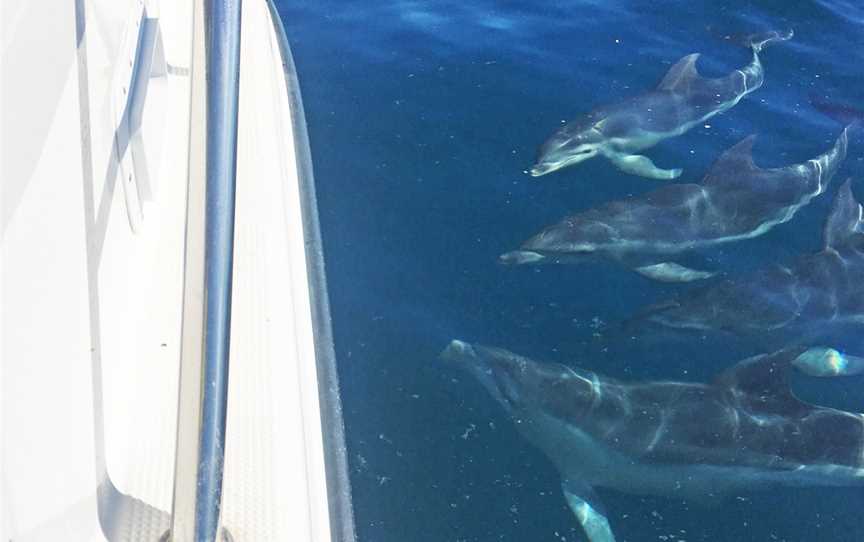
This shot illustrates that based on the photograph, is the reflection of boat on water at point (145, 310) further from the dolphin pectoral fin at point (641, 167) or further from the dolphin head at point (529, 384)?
the dolphin pectoral fin at point (641, 167)

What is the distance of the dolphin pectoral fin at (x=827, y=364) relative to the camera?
17.1 ft

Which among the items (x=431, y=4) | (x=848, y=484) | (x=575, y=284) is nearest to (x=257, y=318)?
(x=575, y=284)

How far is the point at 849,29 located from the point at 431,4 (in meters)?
3.83

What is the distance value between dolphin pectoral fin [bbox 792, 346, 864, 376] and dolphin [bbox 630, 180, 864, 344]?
0.60 feet

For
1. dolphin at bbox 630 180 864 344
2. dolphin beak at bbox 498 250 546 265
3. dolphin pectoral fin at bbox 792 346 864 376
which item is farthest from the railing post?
dolphin pectoral fin at bbox 792 346 864 376

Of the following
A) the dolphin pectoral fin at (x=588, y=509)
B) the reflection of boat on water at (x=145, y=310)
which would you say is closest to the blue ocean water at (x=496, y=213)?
the dolphin pectoral fin at (x=588, y=509)

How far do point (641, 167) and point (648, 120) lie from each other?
23.6 inches

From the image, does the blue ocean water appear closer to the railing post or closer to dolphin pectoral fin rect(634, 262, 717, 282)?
dolphin pectoral fin rect(634, 262, 717, 282)

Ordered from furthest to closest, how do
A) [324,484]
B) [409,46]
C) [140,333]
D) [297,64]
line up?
1. [409,46]
2. [297,64]
3. [324,484]
4. [140,333]

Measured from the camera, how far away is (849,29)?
8.87 metres

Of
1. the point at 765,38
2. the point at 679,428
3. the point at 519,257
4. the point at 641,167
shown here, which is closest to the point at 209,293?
the point at 679,428

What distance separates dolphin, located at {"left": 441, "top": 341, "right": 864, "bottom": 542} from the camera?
4.55 metres

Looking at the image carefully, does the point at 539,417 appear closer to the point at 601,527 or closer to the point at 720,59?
the point at 601,527

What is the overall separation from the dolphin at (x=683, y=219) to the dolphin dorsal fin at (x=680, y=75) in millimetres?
906
